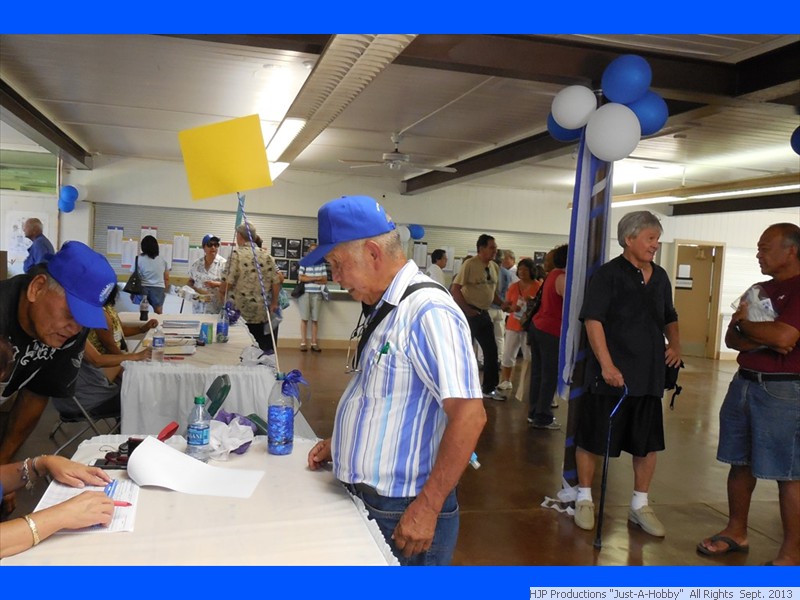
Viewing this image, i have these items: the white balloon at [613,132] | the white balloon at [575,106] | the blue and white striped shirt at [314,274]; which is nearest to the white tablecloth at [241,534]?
the white balloon at [613,132]

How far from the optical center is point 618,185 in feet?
34.2

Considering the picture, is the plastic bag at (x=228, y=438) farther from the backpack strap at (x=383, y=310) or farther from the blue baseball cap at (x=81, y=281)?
the backpack strap at (x=383, y=310)

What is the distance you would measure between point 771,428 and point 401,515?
224 centimetres

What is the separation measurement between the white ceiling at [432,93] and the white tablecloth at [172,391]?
1824 millimetres

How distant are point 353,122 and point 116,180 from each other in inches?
186

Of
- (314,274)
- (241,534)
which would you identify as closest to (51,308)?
(241,534)

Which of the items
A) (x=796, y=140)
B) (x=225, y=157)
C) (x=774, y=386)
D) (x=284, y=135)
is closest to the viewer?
(x=225, y=157)

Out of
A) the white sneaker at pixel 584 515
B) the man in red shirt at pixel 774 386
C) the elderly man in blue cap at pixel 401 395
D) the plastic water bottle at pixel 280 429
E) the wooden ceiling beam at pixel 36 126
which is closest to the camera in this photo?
→ the elderly man in blue cap at pixel 401 395

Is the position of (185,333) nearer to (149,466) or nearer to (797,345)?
(149,466)

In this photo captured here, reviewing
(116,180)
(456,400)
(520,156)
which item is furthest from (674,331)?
(116,180)

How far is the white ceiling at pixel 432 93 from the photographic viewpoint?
3.89 metres

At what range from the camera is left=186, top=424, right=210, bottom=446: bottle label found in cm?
196

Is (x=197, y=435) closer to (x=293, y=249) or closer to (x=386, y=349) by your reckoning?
(x=386, y=349)

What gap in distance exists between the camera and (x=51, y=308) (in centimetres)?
204
